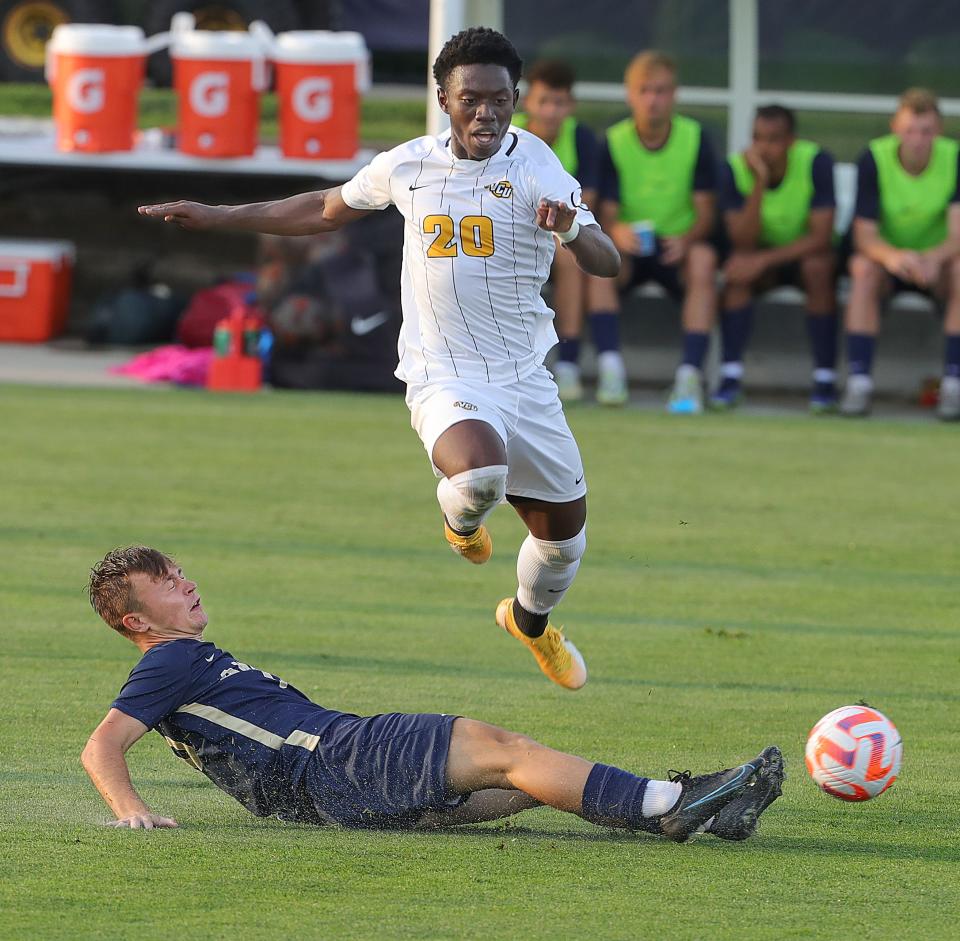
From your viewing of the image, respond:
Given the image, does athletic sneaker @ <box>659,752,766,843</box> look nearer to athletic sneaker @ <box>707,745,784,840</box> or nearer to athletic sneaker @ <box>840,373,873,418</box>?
athletic sneaker @ <box>707,745,784,840</box>

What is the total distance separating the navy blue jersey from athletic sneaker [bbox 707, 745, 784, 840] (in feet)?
3.01

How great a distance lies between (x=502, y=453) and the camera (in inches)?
207

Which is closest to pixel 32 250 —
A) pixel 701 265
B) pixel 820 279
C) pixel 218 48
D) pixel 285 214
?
pixel 218 48

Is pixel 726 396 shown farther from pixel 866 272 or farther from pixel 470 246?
pixel 470 246

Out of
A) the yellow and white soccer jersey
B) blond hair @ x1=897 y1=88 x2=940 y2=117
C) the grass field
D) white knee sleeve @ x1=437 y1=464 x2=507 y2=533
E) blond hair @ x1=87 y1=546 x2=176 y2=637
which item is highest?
blond hair @ x1=897 y1=88 x2=940 y2=117

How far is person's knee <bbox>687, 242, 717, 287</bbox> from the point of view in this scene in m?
12.0

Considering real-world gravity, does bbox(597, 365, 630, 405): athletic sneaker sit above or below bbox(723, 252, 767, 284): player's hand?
below

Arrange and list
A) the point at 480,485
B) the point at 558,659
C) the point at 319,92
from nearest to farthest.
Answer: the point at 480,485 → the point at 558,659 → the point at 319,92

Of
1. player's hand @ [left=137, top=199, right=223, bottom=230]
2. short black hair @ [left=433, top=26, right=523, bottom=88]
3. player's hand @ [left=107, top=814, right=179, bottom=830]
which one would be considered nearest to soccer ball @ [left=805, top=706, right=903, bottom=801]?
player's hand @ [left=107, top=814, right=179, bottom=830]

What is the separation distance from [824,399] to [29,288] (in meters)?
5.79

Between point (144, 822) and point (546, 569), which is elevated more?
point (546, 569)

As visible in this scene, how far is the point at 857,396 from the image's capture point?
39.3 ft

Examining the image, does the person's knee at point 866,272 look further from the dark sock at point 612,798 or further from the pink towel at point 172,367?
the dark sock at point 612,798

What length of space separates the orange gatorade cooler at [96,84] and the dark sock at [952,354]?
550 cm
